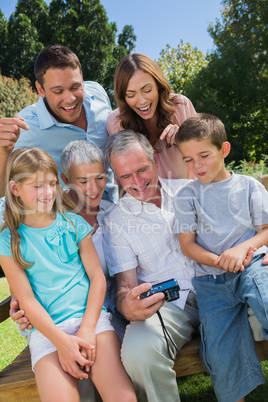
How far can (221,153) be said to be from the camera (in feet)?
8.84

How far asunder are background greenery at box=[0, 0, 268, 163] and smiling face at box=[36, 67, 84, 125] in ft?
37.3

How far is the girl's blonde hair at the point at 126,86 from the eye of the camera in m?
3.34

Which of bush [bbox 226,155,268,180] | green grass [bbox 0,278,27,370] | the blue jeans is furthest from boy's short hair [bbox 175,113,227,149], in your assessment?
bush [bbox 226,155,268,180]

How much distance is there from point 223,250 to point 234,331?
0.53 metres

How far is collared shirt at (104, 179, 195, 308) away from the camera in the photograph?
2713 mm

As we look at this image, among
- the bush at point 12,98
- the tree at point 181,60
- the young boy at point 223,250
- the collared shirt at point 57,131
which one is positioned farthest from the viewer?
the tree at point 181,60

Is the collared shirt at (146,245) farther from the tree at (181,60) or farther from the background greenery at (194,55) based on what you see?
the tree at (181,60)

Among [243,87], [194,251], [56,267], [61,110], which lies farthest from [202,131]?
[243,87]

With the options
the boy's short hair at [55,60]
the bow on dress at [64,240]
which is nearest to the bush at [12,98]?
the boy's short hair at [55,60]

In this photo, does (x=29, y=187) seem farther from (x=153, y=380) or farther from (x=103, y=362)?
(x=153, y=380)

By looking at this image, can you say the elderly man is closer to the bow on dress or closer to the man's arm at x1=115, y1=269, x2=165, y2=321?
the man's arm at x1=115, y1=269, x2=165, y2=321

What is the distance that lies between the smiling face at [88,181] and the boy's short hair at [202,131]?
640 mm

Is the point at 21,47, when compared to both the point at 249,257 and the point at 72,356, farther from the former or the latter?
the point at 72,356

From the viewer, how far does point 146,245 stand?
2.75m
